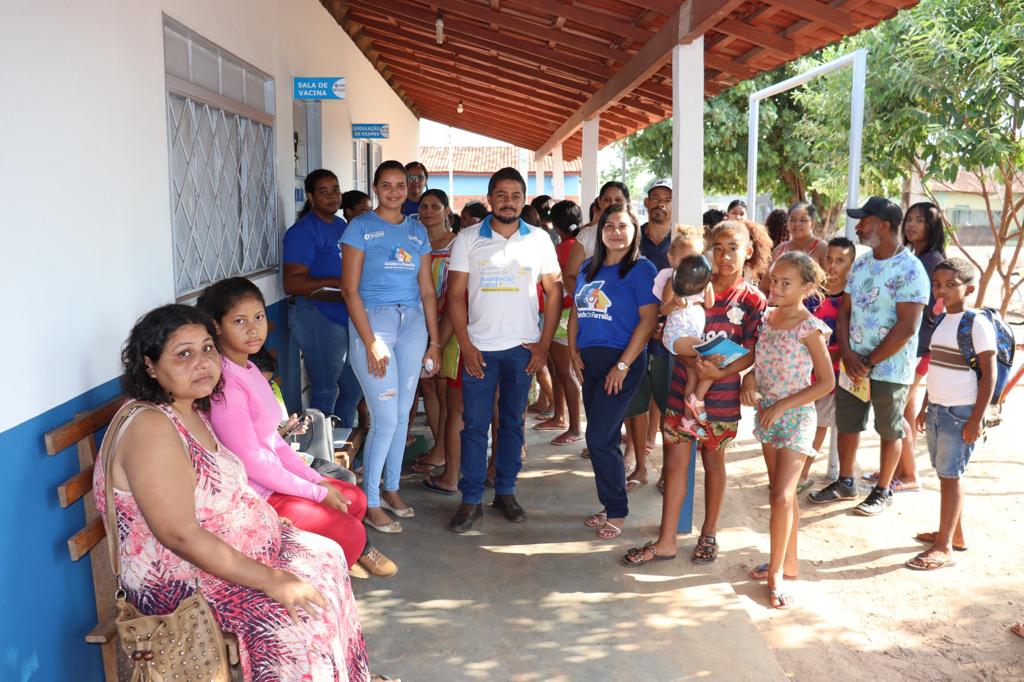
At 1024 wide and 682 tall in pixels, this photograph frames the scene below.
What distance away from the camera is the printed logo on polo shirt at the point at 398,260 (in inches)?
168

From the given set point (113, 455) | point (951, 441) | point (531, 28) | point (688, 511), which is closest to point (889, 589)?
point (951, 441)

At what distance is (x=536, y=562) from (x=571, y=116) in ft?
25.0

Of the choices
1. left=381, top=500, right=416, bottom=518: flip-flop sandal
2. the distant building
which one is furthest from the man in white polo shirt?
the distant building

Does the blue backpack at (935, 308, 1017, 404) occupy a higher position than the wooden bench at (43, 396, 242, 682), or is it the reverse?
the blue backpack at (935, 308, 1017, 404)

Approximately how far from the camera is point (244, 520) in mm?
2623

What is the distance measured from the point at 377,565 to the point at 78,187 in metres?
2.07

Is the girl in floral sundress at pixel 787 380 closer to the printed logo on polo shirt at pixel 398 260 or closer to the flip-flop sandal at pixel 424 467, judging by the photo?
the printed logo on polo shirt at pixel 398 260

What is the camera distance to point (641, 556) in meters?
4.12

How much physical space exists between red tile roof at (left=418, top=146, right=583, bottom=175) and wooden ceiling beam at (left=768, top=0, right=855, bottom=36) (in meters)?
35.3

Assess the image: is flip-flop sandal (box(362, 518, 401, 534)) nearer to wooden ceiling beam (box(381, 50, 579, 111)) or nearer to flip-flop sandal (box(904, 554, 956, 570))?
flip-flop sandal (box(904, 554, 956, 570))

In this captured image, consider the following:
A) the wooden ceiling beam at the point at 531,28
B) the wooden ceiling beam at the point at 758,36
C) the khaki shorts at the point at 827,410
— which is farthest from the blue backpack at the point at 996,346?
the wooden ceiling beam at the point at 531,28

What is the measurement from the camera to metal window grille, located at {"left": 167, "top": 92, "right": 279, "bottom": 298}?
394cm

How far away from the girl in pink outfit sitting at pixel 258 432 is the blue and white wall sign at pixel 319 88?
3.10 metres

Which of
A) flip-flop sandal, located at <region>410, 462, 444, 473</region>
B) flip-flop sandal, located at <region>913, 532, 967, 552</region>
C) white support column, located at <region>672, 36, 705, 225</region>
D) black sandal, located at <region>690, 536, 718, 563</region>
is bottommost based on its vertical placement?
flip-flop sandal, located at <region>913, 532, 967, 552</region>
